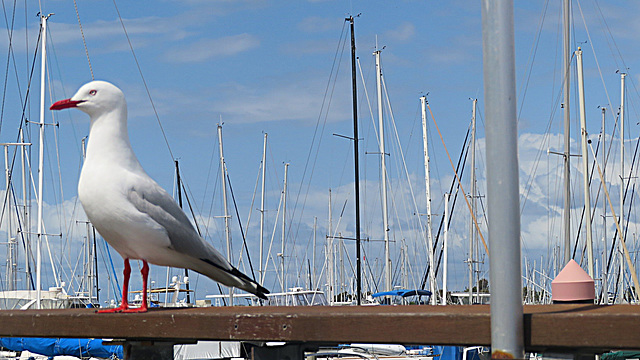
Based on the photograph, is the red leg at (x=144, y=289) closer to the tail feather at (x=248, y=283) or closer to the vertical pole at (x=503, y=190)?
the tail feather at (x=248, y=283)

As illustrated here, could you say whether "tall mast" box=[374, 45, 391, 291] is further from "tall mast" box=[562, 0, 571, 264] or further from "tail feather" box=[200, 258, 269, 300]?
"tail feather" box=[200, 258, 269, 300]

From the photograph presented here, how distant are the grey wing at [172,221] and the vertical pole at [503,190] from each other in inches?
98.4

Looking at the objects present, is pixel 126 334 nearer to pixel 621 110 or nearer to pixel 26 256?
pixel 26 256

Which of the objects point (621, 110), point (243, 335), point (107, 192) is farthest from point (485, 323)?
Result: point (621, 110)

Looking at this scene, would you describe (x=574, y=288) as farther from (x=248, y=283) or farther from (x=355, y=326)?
(x=248, y=283)

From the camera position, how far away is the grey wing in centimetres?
517

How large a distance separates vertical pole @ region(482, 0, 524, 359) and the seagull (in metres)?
2.29

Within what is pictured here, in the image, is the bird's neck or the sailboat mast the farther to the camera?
the sailboat mast

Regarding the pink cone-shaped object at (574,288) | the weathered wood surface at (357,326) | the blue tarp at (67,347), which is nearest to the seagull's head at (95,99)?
the weathered wood surface at (357,326)

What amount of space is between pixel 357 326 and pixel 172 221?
1.86 meters

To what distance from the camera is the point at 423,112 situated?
101ft

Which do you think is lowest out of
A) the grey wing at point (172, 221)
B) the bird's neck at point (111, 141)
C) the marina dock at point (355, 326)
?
the marina dock at point (355, 326)

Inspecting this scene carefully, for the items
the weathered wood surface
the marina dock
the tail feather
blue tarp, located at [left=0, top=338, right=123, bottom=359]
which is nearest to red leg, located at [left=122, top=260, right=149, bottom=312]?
the marina dock

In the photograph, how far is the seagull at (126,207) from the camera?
5.06m
